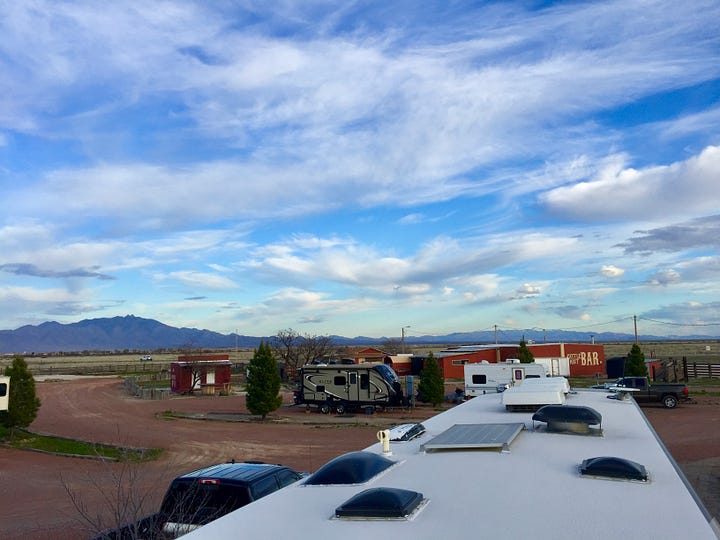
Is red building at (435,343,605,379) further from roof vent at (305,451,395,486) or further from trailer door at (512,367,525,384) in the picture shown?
roof vent at (305,451,395,486)

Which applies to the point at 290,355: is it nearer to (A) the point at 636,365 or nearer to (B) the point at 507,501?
(A) the point at 636,365

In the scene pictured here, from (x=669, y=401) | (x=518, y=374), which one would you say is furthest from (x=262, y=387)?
(x=669, y=401)

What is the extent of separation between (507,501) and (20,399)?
23941mm

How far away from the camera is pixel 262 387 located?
27516 millimetres

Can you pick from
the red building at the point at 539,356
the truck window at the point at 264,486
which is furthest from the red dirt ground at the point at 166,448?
the red building at the point at 539,356

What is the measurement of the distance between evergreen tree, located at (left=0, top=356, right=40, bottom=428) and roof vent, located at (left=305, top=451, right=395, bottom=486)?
2170cm

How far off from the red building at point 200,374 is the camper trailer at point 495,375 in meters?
20.3

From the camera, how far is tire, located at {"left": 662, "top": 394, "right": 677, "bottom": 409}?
28109 millimetres

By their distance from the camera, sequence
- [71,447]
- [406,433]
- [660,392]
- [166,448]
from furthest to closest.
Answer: [660,392] < [71,447] < [166,448] < [406,433]

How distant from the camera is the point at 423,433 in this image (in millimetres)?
9070

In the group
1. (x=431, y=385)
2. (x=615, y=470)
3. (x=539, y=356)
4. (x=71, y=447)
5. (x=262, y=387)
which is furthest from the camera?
(x=539, y=356)

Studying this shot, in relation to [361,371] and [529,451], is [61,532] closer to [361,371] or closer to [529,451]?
[529,451]

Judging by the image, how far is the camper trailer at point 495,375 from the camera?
2973 cm

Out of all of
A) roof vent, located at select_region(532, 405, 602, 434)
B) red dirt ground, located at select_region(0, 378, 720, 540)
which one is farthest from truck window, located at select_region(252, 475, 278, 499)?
roof vent, located at select_region(532, 405, 602, 434)
